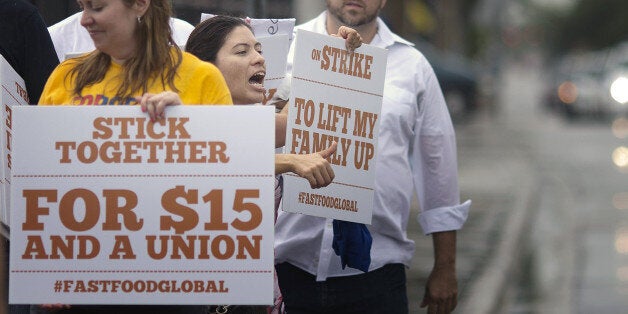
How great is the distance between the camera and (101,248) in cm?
325

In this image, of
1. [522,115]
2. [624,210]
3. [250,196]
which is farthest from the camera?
[522,115]

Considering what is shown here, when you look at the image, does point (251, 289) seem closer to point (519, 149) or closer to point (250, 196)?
point (250, 196)

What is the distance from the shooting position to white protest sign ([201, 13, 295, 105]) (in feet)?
14.3

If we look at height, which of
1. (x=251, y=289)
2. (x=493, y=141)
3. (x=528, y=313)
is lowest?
(x=493, y=141)

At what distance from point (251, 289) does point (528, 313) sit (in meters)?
6.51

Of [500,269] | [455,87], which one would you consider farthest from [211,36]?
[455,87]

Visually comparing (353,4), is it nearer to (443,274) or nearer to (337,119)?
(337,119)

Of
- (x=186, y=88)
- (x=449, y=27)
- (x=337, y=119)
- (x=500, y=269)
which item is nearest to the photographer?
(x=186, y=88)

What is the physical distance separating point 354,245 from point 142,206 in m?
1.12

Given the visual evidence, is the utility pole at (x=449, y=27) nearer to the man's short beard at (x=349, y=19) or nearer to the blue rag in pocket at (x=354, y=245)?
the man's short beard at (x=349, y=19)

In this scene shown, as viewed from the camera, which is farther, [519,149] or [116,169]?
[519,149]

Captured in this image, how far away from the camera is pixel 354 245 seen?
4.21 m

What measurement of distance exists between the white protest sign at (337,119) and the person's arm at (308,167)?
448 mm

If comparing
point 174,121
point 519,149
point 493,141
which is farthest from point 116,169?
point 493,141
